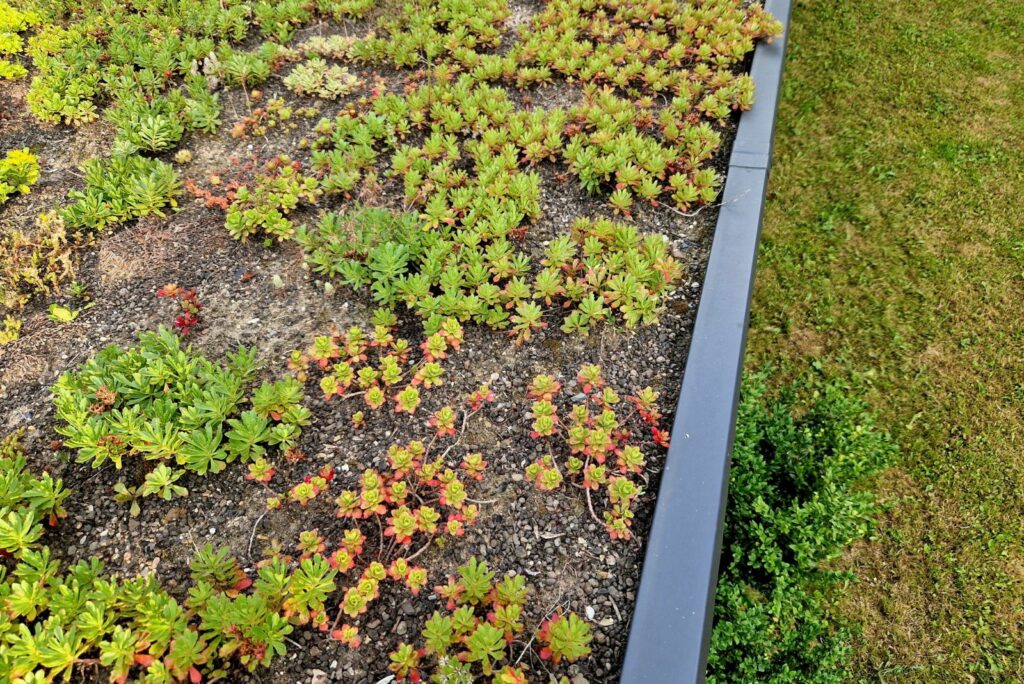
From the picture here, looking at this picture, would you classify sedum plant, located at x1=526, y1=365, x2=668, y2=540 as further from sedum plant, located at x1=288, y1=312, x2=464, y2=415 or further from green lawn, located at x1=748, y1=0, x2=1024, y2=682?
green lawn, located at x1=748, y1=0, x2=1024, y2=682

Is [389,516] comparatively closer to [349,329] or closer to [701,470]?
[349,329]

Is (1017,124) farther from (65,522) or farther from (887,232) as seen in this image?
(65,522)

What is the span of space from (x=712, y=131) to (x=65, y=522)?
412 centimetres

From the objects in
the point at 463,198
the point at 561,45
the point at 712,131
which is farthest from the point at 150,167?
the point at 712,131

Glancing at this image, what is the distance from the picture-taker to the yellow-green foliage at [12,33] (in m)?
4.84

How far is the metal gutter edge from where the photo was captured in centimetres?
212

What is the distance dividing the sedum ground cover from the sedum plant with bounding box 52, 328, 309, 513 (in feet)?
0.06

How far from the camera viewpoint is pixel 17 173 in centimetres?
405

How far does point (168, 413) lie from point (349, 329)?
3.00 feet

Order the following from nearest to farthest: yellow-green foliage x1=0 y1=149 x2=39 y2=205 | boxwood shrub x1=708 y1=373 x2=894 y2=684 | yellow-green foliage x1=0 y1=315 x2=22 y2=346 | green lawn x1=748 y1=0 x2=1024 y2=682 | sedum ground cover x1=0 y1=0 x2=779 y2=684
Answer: sedum ground cover x1=0 y1=0 x2=779 y2=684 < boxwood shrub x1=708 y1=373 x2=894 y2=684 < green lawn x1=748 y1=0 x2=1024 y2=682 < yellow-green foliage x1=0 y1=315 x2=22 y2=346 < yellow-green foliage x1=0 y1=149 x2=39 y2=205

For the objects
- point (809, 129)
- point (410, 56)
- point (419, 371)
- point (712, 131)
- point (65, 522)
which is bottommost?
point (65, 522)

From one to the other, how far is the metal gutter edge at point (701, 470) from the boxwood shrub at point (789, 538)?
1.71 ft

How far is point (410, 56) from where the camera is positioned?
473 cm

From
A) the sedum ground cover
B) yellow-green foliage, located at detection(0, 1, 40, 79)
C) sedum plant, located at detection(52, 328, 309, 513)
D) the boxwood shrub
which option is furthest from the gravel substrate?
yellow-green foliage, located at detection(0, 1, 40, 79)
